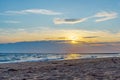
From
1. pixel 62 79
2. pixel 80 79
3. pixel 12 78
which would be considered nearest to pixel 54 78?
pixel 62 79

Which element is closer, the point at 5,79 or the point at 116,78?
the point at 116,78

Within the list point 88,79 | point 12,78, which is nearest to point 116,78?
point 88,79

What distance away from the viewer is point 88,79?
11.4m

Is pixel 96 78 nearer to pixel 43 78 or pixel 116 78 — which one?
pixel 116 78

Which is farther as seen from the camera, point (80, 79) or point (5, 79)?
point (5, 79)

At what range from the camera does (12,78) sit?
12648mm

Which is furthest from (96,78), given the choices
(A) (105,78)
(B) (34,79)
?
(B) (34,79)

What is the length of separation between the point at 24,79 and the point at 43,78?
910mm

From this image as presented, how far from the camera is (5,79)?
12.4 metres

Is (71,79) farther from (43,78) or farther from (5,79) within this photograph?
(5,79)

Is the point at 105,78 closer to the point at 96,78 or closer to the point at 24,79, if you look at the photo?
the point at 96,78

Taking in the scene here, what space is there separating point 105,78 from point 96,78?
0.41 meters

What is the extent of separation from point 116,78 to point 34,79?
12.5 ft

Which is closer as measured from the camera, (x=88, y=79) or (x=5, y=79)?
(x=88, y=79)
